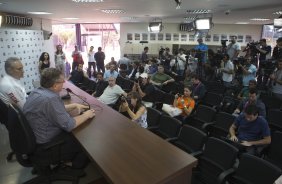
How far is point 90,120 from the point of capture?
2.49 meters

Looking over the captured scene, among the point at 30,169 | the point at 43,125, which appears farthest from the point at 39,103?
the point at 30,169

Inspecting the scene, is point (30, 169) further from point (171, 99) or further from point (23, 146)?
point (171, 99)

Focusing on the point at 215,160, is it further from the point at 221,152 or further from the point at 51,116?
the point at 51,116

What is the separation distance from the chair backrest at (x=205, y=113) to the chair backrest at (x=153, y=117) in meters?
0.88

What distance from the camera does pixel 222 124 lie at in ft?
11.9

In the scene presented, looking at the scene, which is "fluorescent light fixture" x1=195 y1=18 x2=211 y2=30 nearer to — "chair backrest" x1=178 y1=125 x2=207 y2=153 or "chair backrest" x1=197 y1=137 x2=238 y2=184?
"chair backrest" x1=178 y1=125 x2=207 y2=153

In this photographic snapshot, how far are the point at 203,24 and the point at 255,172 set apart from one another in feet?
18.4

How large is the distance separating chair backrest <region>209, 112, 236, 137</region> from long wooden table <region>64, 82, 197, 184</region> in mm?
1807

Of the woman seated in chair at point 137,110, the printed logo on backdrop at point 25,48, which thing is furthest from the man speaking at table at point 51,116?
the printed logo on backdrop at point 25,48

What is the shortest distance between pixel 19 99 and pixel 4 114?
0.29m

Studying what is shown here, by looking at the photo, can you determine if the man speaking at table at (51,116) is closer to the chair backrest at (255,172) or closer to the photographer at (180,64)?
the chair backrest at (255,172)

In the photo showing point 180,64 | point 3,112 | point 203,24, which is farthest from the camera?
point 180,64

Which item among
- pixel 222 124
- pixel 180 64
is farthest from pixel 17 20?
pixel 222 124

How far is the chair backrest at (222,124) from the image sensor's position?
3.53 m
